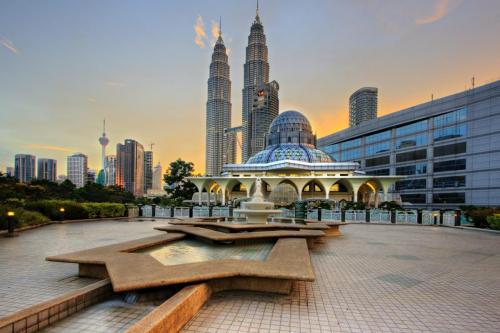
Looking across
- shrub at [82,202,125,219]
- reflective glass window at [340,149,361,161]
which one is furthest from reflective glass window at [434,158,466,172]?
shrub at [82,202,125,219]

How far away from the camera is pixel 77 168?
12331 centimetres

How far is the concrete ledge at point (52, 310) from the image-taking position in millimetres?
3396

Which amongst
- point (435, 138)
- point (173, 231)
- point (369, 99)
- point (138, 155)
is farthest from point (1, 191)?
point (369, 99)

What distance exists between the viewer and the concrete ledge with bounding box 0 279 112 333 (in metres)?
3.40

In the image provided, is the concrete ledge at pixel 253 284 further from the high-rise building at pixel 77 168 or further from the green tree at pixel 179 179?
the high-rise building at pixel 77 168

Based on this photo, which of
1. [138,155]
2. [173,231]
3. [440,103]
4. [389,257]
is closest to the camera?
[389,257]

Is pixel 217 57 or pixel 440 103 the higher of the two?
pixel 217 57

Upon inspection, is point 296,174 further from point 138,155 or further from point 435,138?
point 138,155

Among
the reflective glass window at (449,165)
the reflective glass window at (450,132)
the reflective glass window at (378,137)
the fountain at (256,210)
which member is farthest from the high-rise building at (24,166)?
the reflective glass window at (450,132)

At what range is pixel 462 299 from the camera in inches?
209

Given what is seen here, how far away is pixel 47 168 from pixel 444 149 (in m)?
126

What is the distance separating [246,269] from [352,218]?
20586 millimetres

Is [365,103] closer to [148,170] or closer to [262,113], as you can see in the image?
[262,113]

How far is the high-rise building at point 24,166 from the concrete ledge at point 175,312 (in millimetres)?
114105
